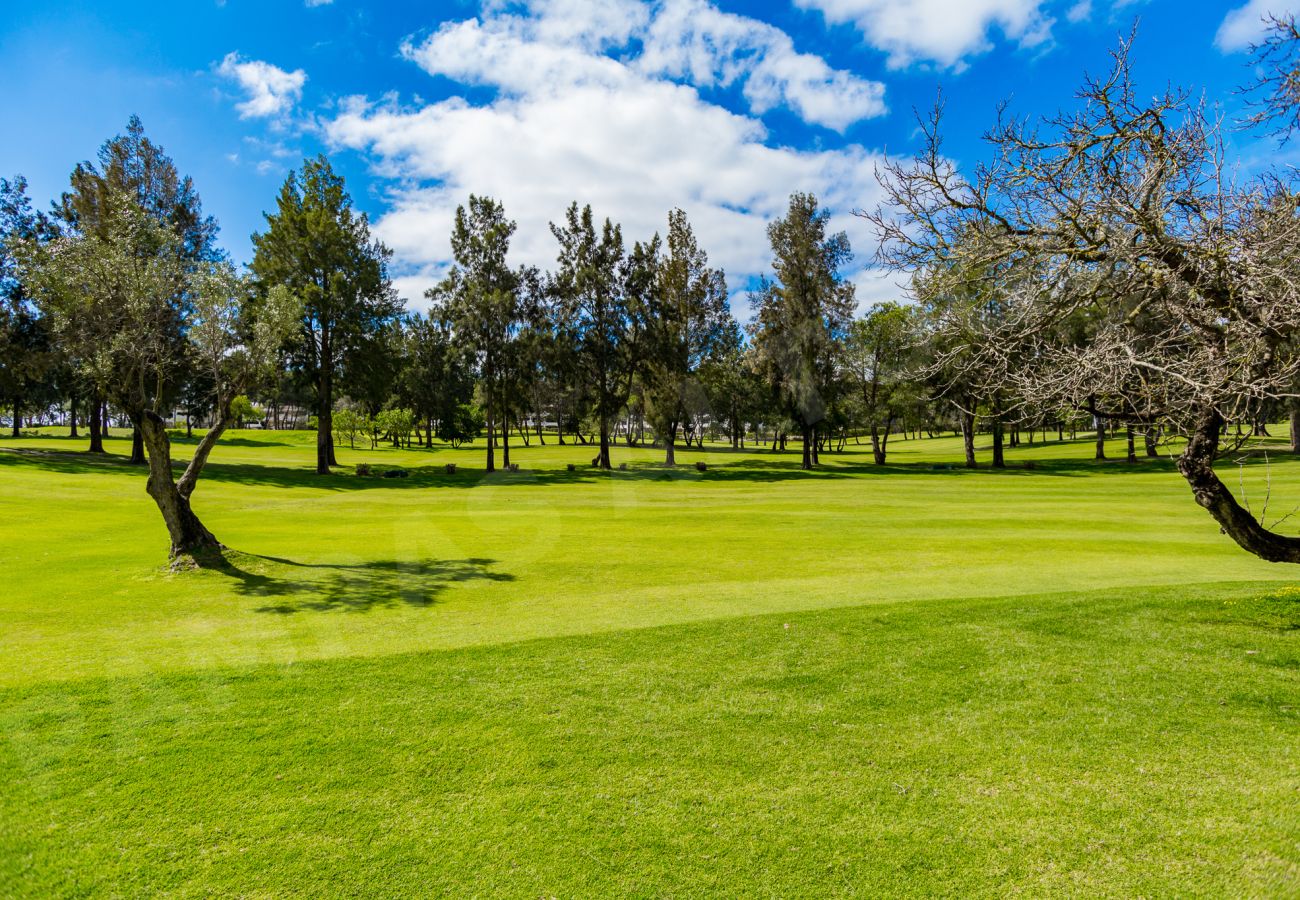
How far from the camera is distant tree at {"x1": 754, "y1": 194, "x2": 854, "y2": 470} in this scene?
52.8 m

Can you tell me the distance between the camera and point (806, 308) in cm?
5350

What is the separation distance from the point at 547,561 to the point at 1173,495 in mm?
31268

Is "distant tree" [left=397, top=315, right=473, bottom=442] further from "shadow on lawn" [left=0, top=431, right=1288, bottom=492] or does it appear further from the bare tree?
the bare tree

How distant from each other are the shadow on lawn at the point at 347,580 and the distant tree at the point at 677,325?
3989cm

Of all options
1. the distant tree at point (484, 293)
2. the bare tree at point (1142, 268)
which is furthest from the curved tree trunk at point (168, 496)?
the distant tree at point (484, 293)

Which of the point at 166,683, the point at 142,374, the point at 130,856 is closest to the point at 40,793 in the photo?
the point at 130,856

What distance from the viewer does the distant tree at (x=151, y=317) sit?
14.0 meters

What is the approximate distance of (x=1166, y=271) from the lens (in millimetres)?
6840

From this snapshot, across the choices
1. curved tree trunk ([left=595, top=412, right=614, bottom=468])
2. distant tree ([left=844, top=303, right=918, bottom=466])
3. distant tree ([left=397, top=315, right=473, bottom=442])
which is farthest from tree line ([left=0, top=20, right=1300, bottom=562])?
distant tree ([left=397, top=315, right=473, bottom=442])

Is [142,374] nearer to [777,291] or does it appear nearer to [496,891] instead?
[496,891]

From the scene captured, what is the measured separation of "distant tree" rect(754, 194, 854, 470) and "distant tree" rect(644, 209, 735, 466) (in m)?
6.69

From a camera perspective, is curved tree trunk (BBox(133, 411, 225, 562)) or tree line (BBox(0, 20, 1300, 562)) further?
curved tree trunk (BBox(133, 411, 225, 562))

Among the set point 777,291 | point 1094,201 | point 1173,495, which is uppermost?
point 777,291

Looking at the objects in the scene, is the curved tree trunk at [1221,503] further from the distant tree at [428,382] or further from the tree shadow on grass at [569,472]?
the distant tree at [428,382]
